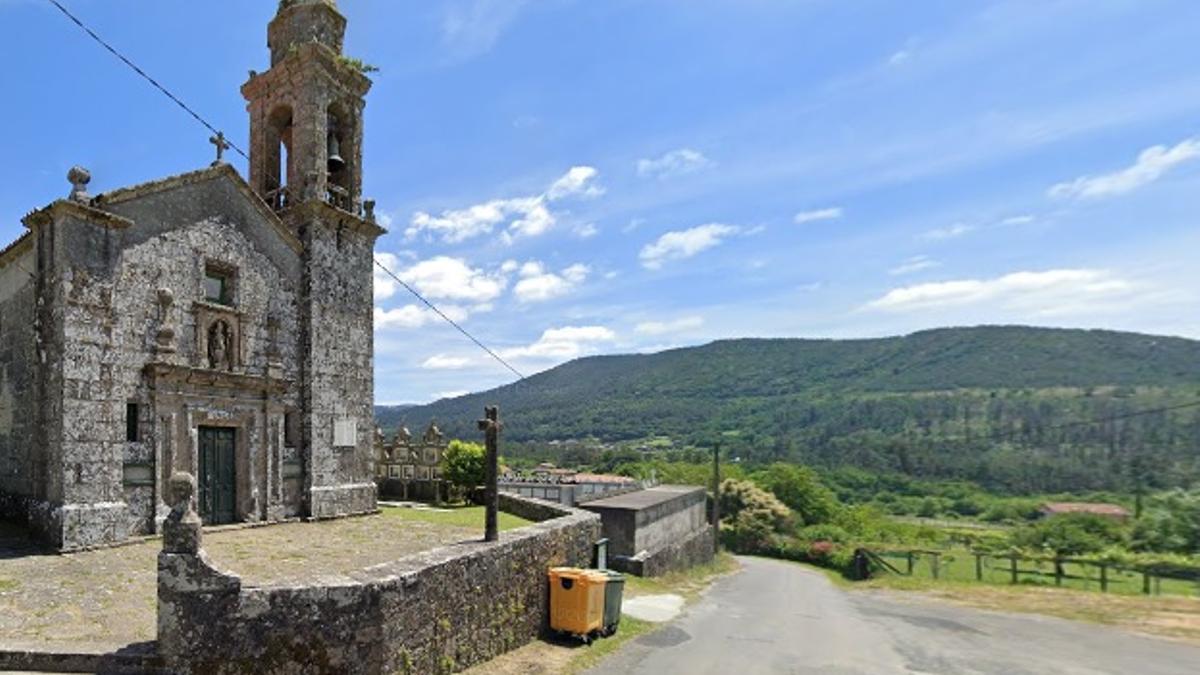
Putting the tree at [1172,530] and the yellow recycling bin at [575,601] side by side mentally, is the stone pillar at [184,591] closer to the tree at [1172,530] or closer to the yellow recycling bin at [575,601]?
the yellow recycling bin at [575,601]

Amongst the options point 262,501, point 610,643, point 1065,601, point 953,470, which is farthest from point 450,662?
point 953,470

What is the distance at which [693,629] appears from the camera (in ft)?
46.1

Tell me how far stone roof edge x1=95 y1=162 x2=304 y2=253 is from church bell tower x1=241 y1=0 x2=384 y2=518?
63cm

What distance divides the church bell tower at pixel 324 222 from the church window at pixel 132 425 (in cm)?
376

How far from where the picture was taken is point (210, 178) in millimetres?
14695

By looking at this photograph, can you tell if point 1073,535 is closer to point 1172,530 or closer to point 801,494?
point 1172,530

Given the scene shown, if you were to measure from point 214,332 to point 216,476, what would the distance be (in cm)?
310

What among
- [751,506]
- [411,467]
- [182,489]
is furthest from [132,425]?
[751,506]

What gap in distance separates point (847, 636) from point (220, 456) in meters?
14.2

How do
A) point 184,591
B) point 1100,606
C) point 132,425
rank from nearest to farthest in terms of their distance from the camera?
1. point 184,591
2. point 132,425
3. point 1100,606

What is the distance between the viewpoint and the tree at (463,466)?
66.4 ft

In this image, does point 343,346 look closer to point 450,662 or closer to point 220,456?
point 220,456

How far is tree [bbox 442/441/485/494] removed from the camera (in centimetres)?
2023

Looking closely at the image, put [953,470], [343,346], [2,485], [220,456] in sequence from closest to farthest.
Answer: [2,485], [220,456], [343,346], [953,470]
